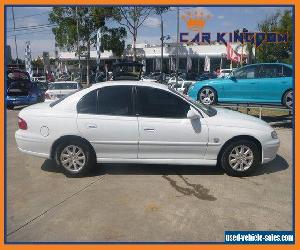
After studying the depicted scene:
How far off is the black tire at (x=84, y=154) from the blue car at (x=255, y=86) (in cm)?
521

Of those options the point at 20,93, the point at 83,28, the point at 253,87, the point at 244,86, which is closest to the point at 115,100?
the point at 244,86

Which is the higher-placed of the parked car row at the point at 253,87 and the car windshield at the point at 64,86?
the car windshield at the point at 64,86

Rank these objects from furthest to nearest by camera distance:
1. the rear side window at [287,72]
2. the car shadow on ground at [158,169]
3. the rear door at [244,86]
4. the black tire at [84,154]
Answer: the rear door at [244,86], the rear side window at [287,72], the car shadow on ground at [158,169], the black tire at [84,154]

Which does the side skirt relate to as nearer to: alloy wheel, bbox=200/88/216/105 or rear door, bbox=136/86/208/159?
rear door, bbox=136/86/208/159

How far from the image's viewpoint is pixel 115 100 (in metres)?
5.82

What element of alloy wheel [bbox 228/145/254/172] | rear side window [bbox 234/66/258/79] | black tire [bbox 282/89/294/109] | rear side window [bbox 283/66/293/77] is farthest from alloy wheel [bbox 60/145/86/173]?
rear side window [bbox 283/66/293/77]

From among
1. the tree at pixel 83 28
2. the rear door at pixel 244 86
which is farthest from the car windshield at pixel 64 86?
the tree at pixel 83 28

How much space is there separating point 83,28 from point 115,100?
27701 millimetres

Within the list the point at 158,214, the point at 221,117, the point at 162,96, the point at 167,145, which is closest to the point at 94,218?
the point at 158,214

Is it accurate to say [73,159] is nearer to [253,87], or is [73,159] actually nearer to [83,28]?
[253,87]

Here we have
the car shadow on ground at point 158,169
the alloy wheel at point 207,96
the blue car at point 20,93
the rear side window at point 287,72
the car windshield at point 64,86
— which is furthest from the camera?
the blue car at point 20,93

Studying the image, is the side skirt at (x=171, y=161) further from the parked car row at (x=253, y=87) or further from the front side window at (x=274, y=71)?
the front side window at (x=274, y=71)

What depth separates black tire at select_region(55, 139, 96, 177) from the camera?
574 centimetres

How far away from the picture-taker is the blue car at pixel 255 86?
30.9 feet
